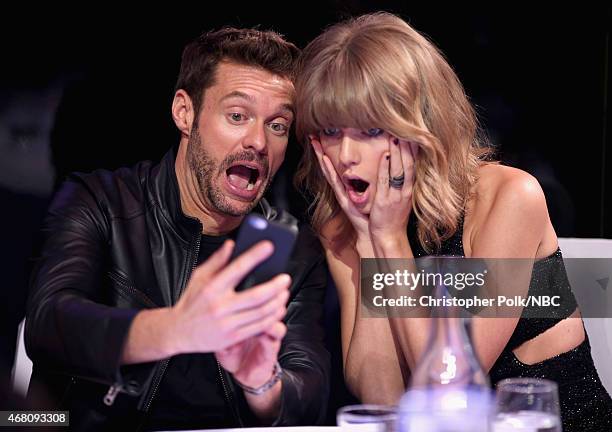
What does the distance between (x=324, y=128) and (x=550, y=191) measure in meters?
1.07

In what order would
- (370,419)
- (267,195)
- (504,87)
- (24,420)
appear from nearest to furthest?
(370,419)
(24,420)
(267,195)
(504,87)

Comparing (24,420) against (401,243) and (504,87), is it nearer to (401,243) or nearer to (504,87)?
(401,243)

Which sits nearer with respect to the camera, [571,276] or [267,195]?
[571,276]

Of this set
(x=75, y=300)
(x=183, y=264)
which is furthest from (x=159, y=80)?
(x=75, y=300)

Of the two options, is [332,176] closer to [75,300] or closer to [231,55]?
[231,55]

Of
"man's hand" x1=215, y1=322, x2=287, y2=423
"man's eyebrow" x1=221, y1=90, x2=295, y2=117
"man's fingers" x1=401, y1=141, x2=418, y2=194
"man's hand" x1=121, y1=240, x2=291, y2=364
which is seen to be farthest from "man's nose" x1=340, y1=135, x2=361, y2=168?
"man's hand" x1=121, y1=240, x2=291, y2=364

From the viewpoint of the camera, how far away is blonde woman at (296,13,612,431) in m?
1.85

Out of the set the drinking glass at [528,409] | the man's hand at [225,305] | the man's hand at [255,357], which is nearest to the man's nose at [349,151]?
the man's hand at [255,357]

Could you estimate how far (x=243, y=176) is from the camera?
207cm

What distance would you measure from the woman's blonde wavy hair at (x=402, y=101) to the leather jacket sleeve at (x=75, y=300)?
601 mm

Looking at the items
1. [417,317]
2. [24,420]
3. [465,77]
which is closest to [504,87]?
[465,77]

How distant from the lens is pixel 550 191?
2.62 metres

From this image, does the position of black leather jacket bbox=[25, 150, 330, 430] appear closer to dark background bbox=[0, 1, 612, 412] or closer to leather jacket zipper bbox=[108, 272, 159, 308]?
leather jacket zipper bbox=[108, 272, 159, 308]

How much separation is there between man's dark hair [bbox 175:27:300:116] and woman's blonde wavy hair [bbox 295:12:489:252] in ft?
0.24
